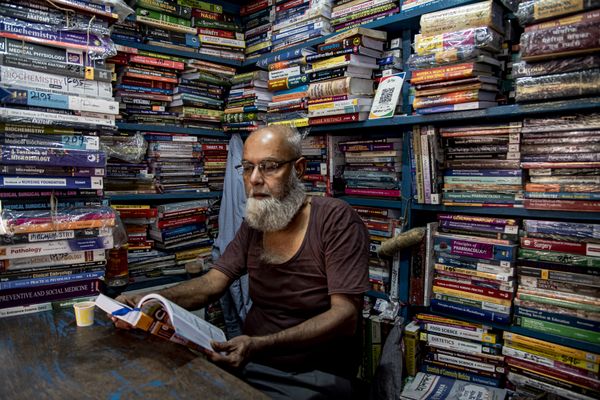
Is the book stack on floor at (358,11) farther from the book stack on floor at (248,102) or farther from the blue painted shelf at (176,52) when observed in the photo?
the blue painted shelf at (176,52)

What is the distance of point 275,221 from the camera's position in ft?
6.31

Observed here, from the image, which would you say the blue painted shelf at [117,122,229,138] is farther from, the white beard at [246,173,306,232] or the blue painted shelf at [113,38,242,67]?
the white beard at [246,173,306,232]

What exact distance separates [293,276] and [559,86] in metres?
1.38

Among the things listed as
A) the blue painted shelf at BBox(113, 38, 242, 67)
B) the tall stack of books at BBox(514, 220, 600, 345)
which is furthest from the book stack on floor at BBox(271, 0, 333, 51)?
the tall stack of books at BBox(514, 220, 600, 345)

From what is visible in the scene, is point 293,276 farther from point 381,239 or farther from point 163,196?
point 163,196

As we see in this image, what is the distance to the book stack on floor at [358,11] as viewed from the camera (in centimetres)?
255

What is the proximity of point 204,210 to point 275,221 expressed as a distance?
170 cm

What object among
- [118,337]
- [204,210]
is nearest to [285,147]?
[118,337]

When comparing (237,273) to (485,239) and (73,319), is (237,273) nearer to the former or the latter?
(73,319)

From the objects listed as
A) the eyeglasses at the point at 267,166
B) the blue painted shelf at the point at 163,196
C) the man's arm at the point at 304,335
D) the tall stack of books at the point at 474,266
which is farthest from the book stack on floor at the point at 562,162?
the blue painted shelf at the point at 163,196

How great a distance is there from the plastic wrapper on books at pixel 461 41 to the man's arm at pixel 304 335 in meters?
1.31

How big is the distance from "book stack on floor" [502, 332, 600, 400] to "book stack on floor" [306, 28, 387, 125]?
4.88ft

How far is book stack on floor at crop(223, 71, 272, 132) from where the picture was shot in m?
3.28

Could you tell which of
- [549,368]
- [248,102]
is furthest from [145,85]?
[549,368]
